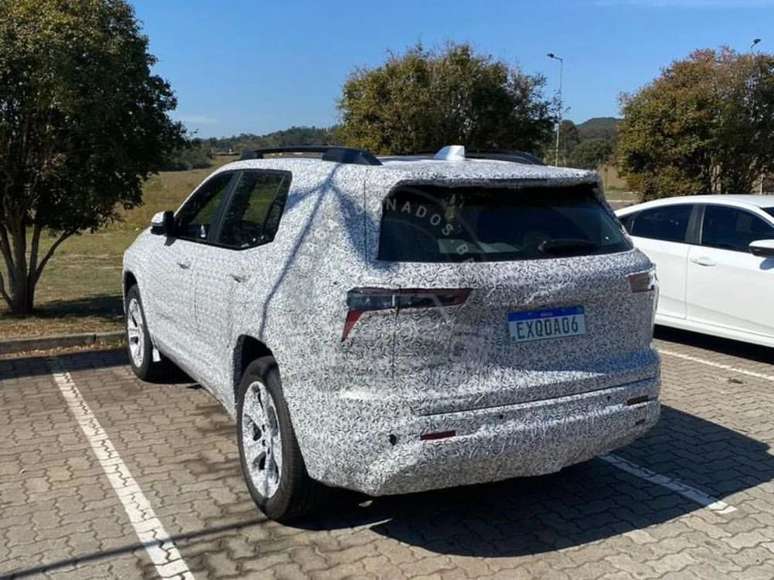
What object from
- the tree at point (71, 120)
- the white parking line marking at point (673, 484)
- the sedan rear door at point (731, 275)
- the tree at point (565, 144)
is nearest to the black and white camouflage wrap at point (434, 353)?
the white parking line marking at point (673, 484)

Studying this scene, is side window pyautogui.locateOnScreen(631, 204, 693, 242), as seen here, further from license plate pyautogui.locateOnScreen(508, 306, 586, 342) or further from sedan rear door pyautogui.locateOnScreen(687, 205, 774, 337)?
license plate pyautogui.locateOnScreen(508, 306, 586, 342)

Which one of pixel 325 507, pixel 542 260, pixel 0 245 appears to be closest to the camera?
pixel 542 260

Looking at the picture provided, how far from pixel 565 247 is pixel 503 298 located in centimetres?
53

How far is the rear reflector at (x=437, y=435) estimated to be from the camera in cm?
323

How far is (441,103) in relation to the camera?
1844 cm

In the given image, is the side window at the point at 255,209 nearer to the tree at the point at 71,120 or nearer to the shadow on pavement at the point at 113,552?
the shadow on pavement at the point at 113,552

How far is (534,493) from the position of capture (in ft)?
14.4

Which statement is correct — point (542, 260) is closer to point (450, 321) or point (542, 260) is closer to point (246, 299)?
point (450, 321)

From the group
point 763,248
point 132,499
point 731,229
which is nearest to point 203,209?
point 132,499

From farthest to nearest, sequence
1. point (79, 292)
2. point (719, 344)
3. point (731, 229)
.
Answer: point (79, 292)
point (719, 344)
point (731, 229)

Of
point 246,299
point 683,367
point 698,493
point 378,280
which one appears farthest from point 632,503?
point 683,367

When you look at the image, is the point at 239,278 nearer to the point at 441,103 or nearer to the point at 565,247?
the point at 565,247

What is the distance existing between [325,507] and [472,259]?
1637 mm

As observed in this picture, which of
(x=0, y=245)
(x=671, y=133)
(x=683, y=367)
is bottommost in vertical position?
(x=683, y=367)
